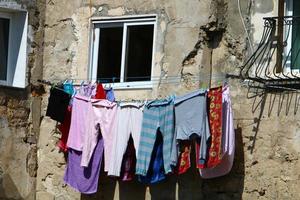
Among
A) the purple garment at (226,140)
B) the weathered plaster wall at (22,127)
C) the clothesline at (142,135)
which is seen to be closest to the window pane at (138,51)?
the clothesline at (142,135)

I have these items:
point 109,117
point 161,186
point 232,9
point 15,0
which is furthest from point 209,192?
point 15,0

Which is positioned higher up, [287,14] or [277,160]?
[287,14]

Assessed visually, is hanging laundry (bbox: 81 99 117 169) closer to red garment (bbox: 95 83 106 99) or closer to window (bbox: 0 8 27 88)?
red garment (bbox: 95 83 106 99)

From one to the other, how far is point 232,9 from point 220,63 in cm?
65

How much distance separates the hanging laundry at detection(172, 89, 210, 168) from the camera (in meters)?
9.88

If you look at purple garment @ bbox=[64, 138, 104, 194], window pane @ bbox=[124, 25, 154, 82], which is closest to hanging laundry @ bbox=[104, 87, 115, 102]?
window pane @ bbox=[124, 25, 154, 82]

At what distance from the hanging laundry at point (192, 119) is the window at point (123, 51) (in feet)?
3.08

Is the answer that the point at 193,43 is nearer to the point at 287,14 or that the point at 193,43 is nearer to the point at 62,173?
the point at 287,14

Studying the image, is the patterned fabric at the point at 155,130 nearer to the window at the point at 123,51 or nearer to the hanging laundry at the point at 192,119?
the hanging laundry at the point at 192,119

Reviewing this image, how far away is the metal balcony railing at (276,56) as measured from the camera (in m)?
10.2

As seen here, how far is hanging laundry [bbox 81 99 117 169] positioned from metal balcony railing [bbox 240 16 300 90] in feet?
5.27

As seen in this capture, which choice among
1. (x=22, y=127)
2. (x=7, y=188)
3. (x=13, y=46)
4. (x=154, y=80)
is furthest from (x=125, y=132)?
(x=13, y=46)

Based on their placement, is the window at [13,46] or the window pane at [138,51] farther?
the window at [13,46]

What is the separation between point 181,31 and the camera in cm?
1085
